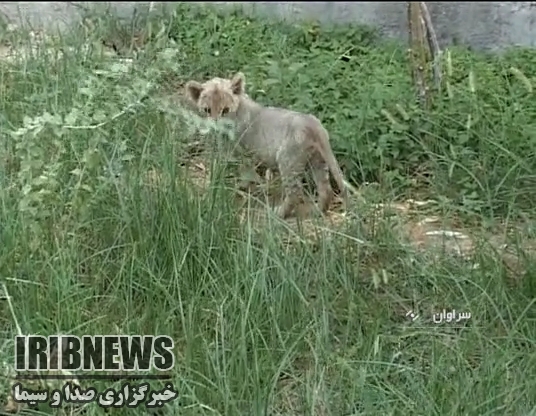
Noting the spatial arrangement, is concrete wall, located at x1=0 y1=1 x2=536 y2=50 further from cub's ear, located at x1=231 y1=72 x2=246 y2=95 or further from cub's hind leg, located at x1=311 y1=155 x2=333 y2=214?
cub's hind leg, located at x1=311 y1=155 x2=333 y2=214

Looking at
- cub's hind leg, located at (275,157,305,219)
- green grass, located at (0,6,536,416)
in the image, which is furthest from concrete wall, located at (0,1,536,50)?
cub's hind leg, located at (275,157,305,219)

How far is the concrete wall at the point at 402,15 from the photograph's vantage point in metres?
6.69

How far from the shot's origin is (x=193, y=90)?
195 inches

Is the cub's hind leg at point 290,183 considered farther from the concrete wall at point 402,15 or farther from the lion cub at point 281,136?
the concrete wall at point 402,15

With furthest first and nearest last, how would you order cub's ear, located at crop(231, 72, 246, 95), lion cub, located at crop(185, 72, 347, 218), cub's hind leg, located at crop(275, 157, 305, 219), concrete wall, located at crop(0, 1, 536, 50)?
1. concrete wall, located at crop(0, 1, 536, 50)
2. cub's ear, located at crop(231, 72, 246, 95)
3. lion cub, located at crop(185, 72, 347, 218)
4. cub's hind leg, located at crop(275, 157, 305, 219)

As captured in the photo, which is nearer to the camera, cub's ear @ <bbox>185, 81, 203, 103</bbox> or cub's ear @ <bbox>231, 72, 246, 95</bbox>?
cub's ear @ <bbox>185, 81, 203, 103</bbox>

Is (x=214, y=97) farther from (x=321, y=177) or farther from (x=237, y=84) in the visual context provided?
(x=321, y=177)

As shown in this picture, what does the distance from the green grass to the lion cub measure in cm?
24

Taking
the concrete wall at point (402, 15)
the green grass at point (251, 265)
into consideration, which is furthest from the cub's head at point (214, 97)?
the concrete wall at point (402, 15)

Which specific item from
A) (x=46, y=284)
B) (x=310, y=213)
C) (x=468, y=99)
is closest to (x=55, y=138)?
(x=46, y=284)

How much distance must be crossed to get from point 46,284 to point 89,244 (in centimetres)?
33

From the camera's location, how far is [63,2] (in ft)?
23.3

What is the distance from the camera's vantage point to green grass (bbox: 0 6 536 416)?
133 inches

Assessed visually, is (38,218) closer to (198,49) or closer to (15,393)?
(15,393)
